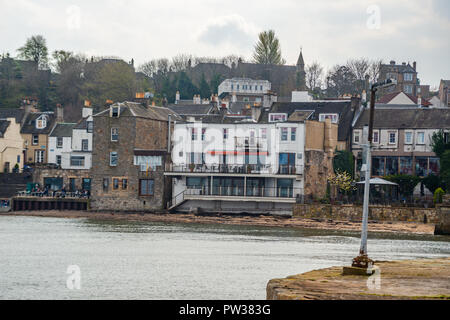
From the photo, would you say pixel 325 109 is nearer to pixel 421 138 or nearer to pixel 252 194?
pixel 421 138

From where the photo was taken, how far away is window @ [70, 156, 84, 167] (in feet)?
278

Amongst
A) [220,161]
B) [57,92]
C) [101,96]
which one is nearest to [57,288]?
[220,161]

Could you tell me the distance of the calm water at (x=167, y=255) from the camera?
32.4 m

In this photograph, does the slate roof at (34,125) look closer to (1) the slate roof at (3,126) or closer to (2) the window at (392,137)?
(1) the slate roof at (3,126)

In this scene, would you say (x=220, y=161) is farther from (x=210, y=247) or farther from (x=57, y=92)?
(x=57, y=92)

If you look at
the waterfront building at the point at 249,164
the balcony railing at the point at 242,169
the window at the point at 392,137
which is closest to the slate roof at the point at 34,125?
the waterfront building at the point at 249,164

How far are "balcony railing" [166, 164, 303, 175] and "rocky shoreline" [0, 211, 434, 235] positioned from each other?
4.12 m

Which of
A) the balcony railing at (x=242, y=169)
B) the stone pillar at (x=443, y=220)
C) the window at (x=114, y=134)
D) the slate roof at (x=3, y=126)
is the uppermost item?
the slate roof at (x=3, y=126)

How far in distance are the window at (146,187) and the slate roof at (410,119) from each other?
21805 mm

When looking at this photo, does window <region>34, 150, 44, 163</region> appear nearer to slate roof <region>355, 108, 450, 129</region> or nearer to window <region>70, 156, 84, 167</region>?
window <region>70, 156, 84, 167</region>

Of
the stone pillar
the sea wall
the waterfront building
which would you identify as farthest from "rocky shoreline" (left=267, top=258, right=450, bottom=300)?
the waterfront building

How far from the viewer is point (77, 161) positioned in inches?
3342

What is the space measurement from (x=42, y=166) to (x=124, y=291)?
53721 millimetres

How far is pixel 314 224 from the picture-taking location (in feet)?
211
